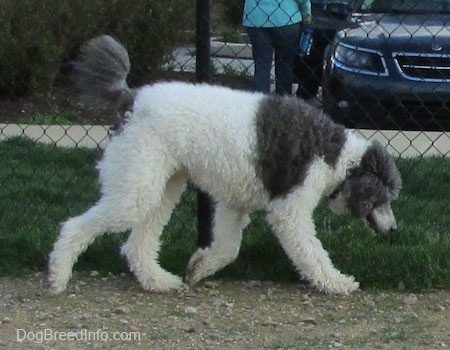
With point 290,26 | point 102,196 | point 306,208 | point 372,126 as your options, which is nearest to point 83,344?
point 102,196

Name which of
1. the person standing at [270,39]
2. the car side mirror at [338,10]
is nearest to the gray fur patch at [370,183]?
the person standing at [270,39]

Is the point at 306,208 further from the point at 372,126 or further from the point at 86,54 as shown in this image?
the point at 372,126

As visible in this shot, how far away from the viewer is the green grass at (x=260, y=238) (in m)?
5.67

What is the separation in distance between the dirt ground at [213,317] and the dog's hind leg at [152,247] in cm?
6

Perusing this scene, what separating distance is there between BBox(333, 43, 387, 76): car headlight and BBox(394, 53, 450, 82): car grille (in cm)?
14

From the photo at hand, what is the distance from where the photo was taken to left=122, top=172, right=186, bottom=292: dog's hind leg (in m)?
5.48

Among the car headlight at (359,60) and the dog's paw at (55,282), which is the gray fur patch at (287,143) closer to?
the dog's paw at (55,282)

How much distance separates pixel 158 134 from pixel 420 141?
406 centimetres

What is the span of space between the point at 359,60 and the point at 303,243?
375cm

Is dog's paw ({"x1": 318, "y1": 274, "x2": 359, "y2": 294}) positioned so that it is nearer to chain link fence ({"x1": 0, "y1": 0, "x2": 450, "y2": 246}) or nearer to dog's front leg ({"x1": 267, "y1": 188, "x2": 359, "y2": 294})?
dog's front leg ({"x1": 267, "y1": 188, "x2": 359, "y2": 294})

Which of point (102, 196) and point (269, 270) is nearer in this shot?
point (102, 196)

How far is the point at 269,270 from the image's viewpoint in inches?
227

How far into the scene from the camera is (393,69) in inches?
336

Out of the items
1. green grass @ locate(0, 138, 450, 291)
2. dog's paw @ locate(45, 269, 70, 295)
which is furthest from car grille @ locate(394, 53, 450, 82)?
dog's paw @ locate(45, 269, 70, 295)
